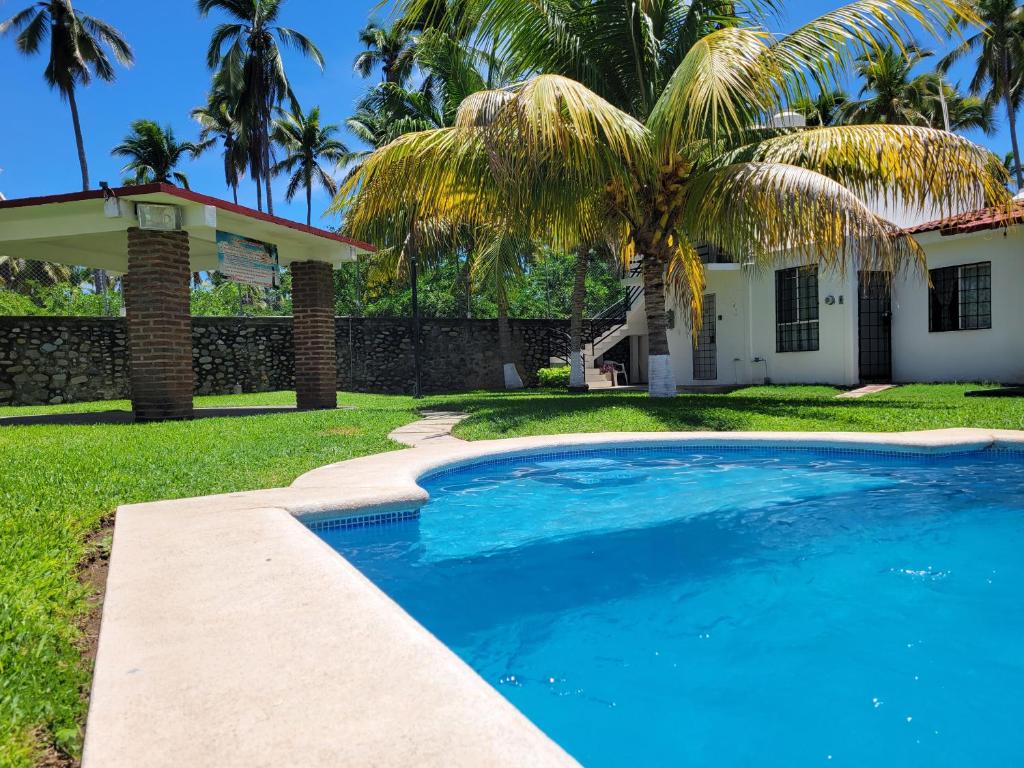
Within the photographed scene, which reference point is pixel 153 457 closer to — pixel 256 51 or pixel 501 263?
pixel 501 263

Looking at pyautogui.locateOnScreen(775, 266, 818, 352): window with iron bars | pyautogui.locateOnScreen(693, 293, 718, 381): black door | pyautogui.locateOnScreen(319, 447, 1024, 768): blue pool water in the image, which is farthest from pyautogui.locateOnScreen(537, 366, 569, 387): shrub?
pyautogui.locateOnScreen(319, 447, 1024, 768): blue pool water

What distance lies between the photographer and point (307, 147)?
3450 centimetres

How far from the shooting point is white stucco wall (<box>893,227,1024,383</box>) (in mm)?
13477

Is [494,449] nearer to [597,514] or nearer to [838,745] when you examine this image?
[597,514]

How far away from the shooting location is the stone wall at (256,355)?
14844 millimetres

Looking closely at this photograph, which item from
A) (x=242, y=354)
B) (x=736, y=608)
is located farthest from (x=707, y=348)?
(x=736, y=608)

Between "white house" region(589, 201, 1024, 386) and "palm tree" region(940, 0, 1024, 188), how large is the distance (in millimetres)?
12706

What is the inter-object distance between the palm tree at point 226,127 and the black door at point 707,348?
21423mm

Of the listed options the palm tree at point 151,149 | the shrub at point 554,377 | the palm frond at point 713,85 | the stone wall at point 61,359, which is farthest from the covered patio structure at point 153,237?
the palm tree at point 151,149

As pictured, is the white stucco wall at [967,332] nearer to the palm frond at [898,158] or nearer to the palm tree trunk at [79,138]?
the palm frond at [898,158]

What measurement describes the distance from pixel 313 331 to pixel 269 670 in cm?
1058

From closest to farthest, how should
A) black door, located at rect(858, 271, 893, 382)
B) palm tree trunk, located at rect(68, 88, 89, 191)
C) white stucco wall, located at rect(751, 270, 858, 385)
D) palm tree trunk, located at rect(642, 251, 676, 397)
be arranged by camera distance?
palm tree trunk, located at rect(642, 251, 676, 397), white stucco wall, located at rect(751, 270, 858, 385), black door, located at rect(858, 271, 893, 382), palm tree trunk, located at rect(68, 88, 89, 191)

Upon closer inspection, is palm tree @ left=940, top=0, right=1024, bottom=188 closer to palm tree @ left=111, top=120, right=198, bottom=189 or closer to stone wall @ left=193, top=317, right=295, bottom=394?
stone wall @ left=193, top=317, right=295, bottom=394

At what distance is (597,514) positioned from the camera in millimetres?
5684
